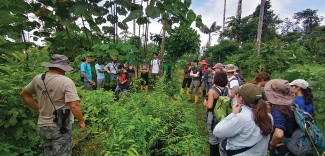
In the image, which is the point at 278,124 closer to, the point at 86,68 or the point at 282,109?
the point at 282,109

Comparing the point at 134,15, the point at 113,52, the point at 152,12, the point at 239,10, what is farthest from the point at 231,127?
the point at 239,10

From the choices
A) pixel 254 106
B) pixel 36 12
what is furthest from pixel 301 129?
pixel 36 12

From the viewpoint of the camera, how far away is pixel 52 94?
3.10 meters

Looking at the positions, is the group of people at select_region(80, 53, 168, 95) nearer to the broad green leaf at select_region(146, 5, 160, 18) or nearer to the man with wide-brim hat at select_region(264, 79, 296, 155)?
the broad green leaf at select_region(146, 5, 160, 18)

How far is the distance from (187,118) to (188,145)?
1.67 metres

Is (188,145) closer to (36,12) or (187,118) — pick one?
(187,118)

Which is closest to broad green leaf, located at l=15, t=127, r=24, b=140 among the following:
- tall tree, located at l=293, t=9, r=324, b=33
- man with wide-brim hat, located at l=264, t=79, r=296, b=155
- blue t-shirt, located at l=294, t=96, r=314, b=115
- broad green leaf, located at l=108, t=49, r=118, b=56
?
broad green leaf, located at l=108, t=49, r=118, b=56

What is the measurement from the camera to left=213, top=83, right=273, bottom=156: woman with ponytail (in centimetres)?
247

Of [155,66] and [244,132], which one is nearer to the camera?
[244,132]

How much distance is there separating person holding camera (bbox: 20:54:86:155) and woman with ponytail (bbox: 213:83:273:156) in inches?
73.6

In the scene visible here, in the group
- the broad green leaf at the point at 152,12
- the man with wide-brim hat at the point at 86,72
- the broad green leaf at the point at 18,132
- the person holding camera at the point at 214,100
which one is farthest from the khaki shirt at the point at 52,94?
the man with wide-brim hat at the point at 86,72

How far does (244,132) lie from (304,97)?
202 cm

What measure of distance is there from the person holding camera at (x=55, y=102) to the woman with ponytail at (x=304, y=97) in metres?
3.31

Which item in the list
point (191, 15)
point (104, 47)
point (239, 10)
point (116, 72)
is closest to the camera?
point (191, 15)
